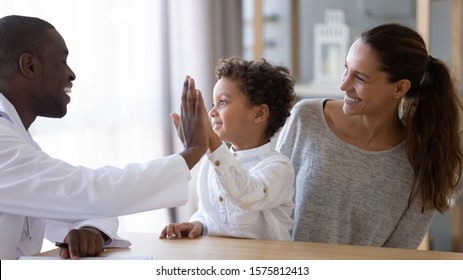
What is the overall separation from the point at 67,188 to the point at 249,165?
21.8 inches

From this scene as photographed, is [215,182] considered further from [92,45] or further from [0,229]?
[92,45]

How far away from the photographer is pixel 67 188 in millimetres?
1508

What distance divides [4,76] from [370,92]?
0.94 meters

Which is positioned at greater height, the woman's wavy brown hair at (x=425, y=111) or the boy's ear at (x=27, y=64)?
the boy's ear at (x=27, y=64)

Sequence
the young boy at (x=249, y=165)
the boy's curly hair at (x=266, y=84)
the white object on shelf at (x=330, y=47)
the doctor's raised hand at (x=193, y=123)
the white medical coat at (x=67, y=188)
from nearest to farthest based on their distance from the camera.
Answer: the white medical coat at (x=67, y=188) < the doctor's raised hand at (x=193, y=123) < the young boy at (x=249, y=165) < the boy's curly hair at (x=266, y=84) < the white object on shelf at (x=330, y=47)

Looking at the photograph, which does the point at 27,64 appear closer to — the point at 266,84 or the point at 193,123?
the point at 193,123

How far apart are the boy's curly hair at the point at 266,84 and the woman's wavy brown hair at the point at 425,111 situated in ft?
0.83

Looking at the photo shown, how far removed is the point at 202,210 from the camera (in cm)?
193

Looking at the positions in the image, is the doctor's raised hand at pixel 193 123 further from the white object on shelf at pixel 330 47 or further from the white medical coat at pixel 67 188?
the white object on shelf at pixel 330 47

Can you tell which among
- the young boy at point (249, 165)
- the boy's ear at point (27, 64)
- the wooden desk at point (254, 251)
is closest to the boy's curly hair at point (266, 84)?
the young boy at point (249, 165)

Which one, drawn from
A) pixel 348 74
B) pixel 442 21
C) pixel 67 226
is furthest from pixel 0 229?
pixel 442 21

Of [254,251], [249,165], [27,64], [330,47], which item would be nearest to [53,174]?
[27,64]

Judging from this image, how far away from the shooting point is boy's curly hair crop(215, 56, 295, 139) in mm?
1943

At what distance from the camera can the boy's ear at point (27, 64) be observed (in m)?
1.64
